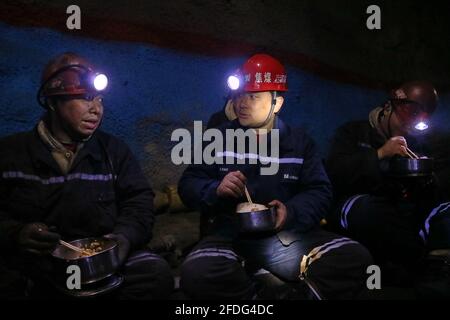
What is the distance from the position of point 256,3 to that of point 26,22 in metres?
2.75

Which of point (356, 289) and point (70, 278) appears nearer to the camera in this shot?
point (70, 278)

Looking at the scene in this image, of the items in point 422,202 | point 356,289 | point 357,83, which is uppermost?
point 357,83

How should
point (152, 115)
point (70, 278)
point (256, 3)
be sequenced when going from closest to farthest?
point (70, 278) → point (152, 115) → point (256, 3)

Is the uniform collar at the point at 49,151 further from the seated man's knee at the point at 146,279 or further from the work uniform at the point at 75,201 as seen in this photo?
the seated man's knee at the point at 146,279

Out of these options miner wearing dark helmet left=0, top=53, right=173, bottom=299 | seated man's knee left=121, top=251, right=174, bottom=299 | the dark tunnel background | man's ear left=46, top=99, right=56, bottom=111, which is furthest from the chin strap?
man's ear left=46, top=99, right=56, bottom=111

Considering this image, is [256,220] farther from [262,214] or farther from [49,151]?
[49,151]

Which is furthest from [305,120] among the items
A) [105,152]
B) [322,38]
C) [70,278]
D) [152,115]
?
[70,278]

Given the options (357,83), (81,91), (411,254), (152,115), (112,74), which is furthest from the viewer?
(357,83)

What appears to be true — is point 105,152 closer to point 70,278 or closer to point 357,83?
point 70,278

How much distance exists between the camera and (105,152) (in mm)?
3641

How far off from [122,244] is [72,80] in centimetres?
137

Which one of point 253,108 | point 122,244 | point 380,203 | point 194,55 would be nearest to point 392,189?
point 380,203

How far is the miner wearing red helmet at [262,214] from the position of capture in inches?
138

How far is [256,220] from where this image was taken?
10.7ft
